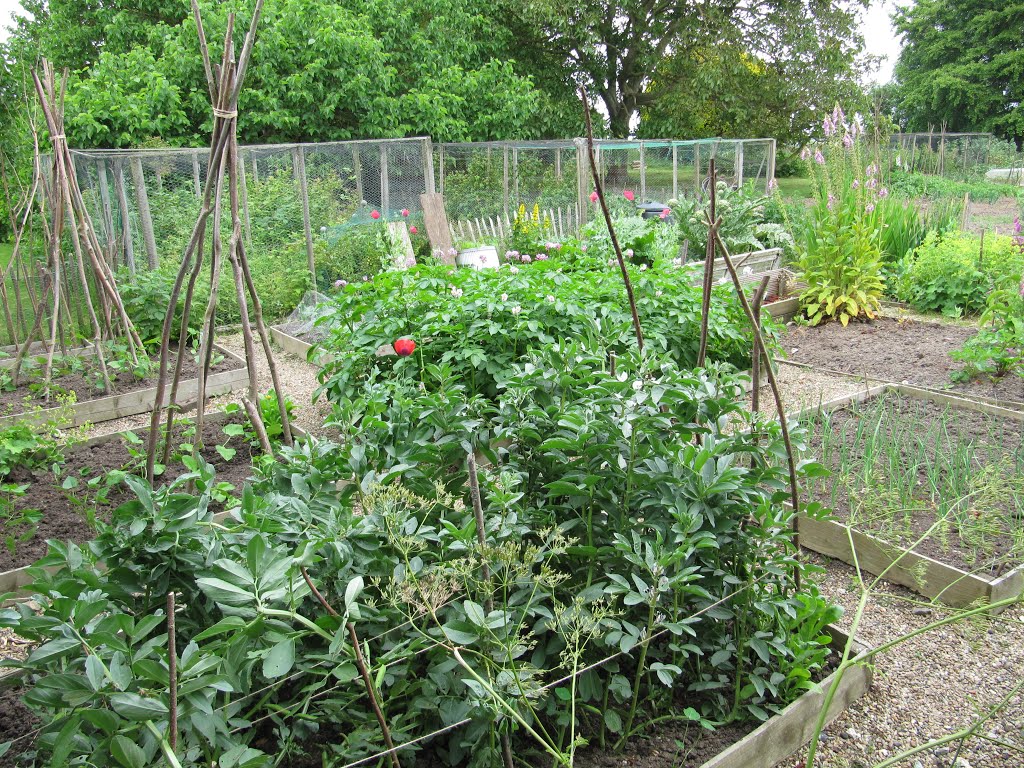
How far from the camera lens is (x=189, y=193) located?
8.23m

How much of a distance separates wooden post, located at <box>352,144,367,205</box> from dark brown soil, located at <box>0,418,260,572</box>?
211 inches

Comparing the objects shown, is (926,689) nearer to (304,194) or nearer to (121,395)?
(121,395)

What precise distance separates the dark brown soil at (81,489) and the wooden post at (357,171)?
5.35 meters

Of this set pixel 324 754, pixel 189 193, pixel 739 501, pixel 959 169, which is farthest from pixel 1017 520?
pixel 959 169

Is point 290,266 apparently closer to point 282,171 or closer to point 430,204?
point 282,171

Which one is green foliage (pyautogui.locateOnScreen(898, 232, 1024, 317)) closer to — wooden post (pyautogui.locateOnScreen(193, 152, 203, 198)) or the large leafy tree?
wooden post (pyautogui.locateOnScreen(193, 152, 203, 198))

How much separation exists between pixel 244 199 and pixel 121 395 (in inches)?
140

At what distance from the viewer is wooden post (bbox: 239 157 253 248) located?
783 cm

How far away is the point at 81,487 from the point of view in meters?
3.74

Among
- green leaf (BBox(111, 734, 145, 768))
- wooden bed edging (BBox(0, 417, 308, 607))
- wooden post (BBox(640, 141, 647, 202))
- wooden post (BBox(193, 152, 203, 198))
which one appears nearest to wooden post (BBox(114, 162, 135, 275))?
wooden post (BBox(193, 152, 203, 198))

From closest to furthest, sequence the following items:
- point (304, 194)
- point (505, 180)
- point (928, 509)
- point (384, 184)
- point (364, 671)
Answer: point (364, 671), point (928, 509), point (304, 194), point (384, 184), point (505, 180)

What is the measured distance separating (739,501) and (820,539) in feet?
5.48

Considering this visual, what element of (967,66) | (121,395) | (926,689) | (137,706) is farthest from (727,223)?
(967,66)

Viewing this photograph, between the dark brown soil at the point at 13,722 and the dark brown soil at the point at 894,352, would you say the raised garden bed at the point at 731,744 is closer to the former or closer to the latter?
the dark brown soil at the point at 13,722
